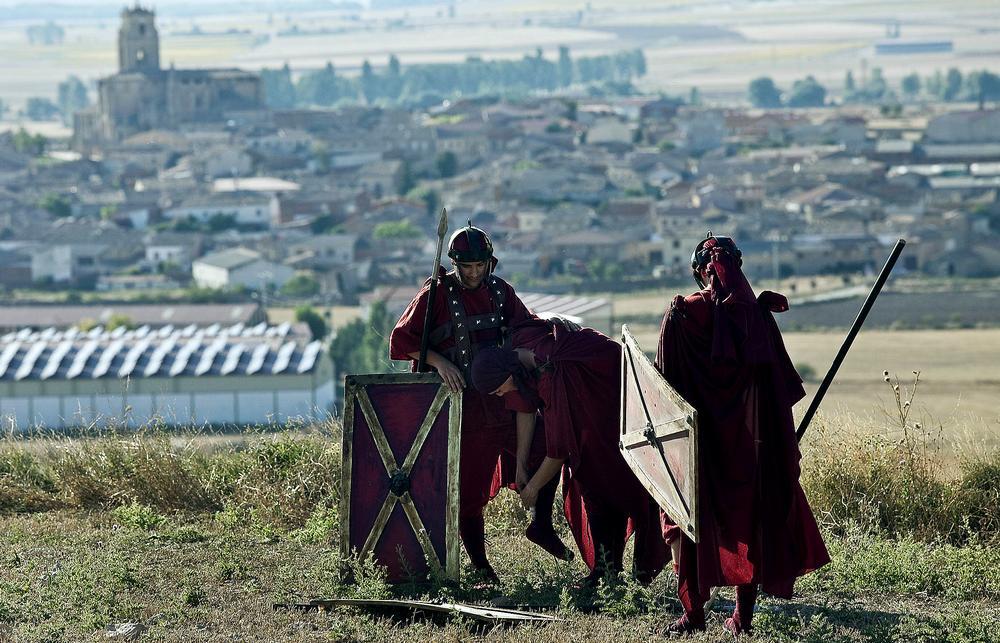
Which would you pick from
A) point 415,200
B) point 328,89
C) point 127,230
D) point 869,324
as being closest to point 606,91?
point 328,89

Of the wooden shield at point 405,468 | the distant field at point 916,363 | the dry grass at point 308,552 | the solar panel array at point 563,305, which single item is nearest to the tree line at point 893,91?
the solar panel array at point 563,305

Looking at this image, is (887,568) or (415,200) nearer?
(887,568)

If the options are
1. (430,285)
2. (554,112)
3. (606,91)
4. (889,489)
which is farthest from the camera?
(606,91)

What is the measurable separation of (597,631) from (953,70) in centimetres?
13432

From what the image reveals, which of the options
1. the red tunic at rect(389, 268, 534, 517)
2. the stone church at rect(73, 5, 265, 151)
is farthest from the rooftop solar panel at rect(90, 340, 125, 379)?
the stone church at rect(73, 5, 265, 151)

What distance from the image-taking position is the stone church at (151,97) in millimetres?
98812

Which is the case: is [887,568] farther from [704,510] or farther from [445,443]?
[445,443]

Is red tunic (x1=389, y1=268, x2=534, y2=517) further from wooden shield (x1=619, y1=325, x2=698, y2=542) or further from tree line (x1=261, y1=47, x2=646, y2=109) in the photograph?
tree line (x1=261, y1=47, x2=646, y2=109)

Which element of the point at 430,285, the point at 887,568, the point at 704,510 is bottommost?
the point at 887,568

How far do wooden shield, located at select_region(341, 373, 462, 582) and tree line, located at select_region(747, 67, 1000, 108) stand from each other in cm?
12216

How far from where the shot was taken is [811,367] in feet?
104

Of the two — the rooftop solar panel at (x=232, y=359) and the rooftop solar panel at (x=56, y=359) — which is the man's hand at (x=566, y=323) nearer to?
the rooftop solar panel at (x=232, y=359)

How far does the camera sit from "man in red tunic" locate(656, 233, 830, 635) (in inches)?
197

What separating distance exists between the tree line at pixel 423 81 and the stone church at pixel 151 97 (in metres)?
31.0
